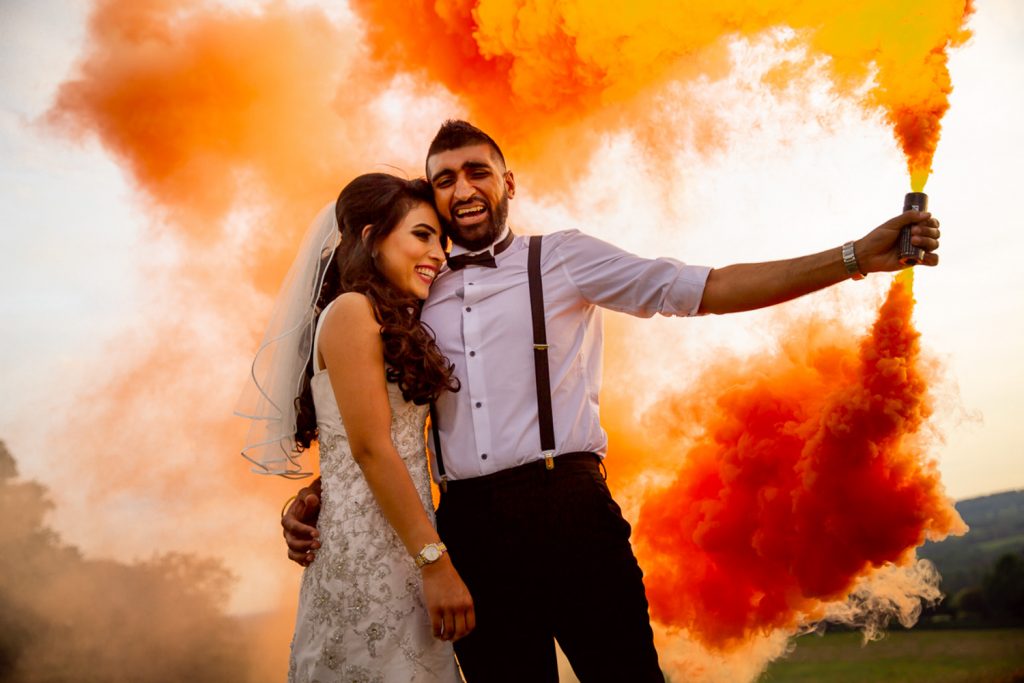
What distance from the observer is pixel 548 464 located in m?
2.64

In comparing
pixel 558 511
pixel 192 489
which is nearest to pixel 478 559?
pixel 558 511

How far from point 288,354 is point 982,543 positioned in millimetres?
5231

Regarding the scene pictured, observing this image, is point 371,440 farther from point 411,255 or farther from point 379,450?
point 411,255

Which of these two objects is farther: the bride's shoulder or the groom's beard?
the groom's beard

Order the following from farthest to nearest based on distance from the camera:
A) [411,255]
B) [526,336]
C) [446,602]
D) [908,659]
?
[908,659], [526,336], [411,255], [446,602]

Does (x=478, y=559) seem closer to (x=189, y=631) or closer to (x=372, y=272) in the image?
(x=372, y=272)

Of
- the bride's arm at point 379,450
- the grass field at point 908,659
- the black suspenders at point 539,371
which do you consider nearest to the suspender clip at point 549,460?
the black suspenders at point 539,371

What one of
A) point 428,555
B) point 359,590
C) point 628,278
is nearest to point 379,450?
point 428,555

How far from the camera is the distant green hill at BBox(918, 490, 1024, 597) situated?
18.5 ft

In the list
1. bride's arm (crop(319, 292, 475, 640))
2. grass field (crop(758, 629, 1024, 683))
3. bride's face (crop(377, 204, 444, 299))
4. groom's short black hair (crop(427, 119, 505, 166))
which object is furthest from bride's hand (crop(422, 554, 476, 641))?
grass field (crop(758, 629, 1024, 683))

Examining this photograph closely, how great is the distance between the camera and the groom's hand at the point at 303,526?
8.16ft

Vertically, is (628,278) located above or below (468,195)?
below

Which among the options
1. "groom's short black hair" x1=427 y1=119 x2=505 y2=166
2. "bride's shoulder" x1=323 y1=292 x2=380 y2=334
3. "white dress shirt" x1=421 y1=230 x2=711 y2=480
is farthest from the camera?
"groom's short black hair" x1=427 y1=119 x2=505 y2=166

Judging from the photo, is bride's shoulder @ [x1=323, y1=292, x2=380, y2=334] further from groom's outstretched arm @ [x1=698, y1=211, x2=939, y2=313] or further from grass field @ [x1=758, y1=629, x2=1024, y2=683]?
grass field @ [x1=758, y1=629, x2=1024, y2=683]
